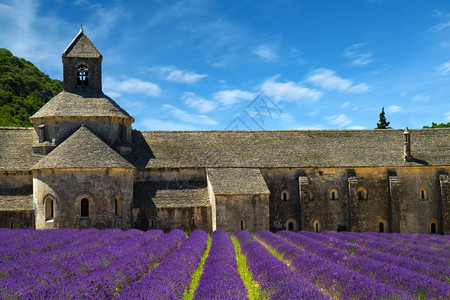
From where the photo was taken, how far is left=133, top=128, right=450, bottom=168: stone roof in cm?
3494

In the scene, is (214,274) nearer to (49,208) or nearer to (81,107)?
(49,208)

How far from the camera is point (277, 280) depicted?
1123 centimetres

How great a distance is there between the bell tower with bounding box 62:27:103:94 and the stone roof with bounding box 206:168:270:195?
12.0m

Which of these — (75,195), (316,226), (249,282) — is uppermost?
(75,195)

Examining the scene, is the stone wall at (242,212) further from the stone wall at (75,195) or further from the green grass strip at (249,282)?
the green grass strip at (249,282)

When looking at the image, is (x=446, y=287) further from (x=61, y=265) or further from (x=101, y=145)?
(x=101, y=145)

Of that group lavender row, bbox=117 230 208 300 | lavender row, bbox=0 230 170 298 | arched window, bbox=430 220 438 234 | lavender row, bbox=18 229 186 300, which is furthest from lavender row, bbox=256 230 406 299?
arched window, bbox=430 220 438 234

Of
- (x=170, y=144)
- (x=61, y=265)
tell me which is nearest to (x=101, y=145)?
(x=170, y=144)

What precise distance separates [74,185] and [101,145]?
3312 mm

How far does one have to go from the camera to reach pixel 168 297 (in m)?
9.52

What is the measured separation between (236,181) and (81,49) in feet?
54.4

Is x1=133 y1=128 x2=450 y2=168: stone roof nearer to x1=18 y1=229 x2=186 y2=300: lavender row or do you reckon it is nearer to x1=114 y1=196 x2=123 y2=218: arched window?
x1=114 y1=196 x2=123 y2=218: arched window

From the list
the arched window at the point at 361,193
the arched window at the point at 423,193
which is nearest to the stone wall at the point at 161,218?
the arched window at the point at 361,193

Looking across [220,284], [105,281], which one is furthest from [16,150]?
[220,284]
